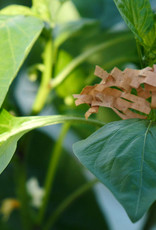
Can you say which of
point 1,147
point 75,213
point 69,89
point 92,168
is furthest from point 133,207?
point 75,213

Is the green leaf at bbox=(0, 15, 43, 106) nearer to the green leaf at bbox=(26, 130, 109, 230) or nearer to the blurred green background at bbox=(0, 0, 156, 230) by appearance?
the blurred green background at bbox=(0, 0, 156, 230)

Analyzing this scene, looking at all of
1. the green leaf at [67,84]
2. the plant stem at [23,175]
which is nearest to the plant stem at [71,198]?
the plant stem at [23,175]

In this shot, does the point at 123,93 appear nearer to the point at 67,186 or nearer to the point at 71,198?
the point at 71,198

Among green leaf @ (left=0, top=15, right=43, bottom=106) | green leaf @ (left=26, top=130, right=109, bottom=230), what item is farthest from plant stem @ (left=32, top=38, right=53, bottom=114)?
green leaf @ (left=26, top=130, right=109, bottom=230)

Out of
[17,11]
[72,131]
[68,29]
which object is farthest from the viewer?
[72,131]

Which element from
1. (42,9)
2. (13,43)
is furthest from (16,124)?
(42,9)

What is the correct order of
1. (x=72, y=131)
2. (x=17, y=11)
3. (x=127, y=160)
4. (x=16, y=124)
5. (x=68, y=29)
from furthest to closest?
(x=72, y=131) < (x=68, y=29) < (x=17, y=11) < (x=16, y=124) < (x=127, y=160)

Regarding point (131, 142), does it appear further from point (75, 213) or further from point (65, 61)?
point (75, 213)

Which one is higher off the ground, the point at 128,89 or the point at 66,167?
the point at 128,89
